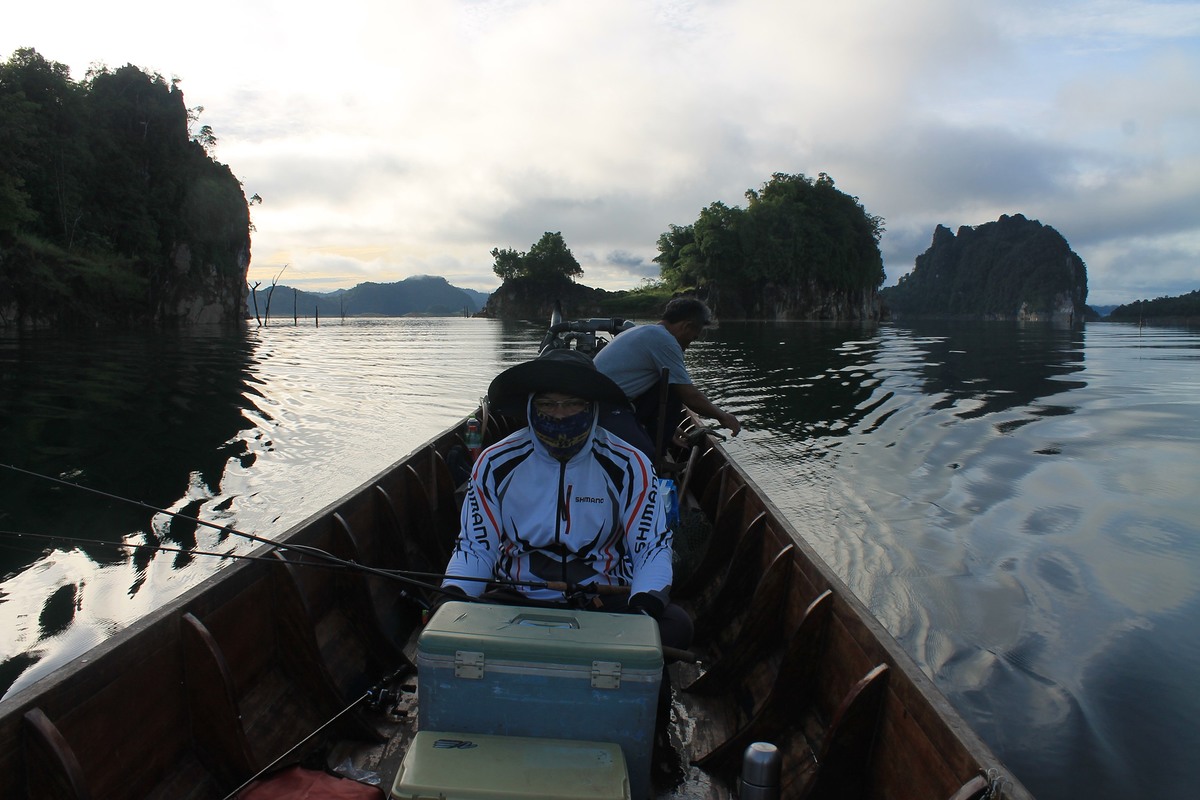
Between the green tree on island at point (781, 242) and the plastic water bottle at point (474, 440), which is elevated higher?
the green tree on island at point (781, 242)

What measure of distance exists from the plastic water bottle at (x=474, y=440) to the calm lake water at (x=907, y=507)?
2648mm

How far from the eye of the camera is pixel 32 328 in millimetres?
43500

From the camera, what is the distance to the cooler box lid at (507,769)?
2.02 meters

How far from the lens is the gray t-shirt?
5648 mm

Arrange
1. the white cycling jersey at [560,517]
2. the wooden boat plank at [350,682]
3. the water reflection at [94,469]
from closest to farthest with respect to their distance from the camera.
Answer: the wooden boat plank at [350,682] → the white cycling jersey at [560,517] → the water reflection at [94,469]

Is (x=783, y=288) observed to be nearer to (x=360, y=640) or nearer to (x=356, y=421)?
(x=356, y=421)

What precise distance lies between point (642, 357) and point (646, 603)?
3.03 meters

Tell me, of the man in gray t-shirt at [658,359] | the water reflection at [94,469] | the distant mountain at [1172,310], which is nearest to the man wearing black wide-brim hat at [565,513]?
the water reflection at [94,469]

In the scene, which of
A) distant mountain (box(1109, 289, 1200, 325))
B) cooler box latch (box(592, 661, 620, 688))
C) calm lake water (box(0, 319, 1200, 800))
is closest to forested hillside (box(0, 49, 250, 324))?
calm lake water (box(0, 319, 1200, 800))

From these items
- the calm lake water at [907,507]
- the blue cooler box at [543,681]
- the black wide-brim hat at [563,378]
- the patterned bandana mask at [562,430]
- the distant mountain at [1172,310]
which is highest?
the distant mountain at [1172,310]

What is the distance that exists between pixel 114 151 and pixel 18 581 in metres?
69.2

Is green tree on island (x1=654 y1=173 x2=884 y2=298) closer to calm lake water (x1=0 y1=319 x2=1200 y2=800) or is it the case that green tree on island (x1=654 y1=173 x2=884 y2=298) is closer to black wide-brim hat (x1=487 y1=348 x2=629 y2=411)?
calm lake water (x1=0 y1=319 x2=1200 y2=800)

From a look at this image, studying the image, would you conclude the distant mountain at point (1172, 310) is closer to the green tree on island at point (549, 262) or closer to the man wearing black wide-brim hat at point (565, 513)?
the green tree on island at point (549, 262)

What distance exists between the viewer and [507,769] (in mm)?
2137
